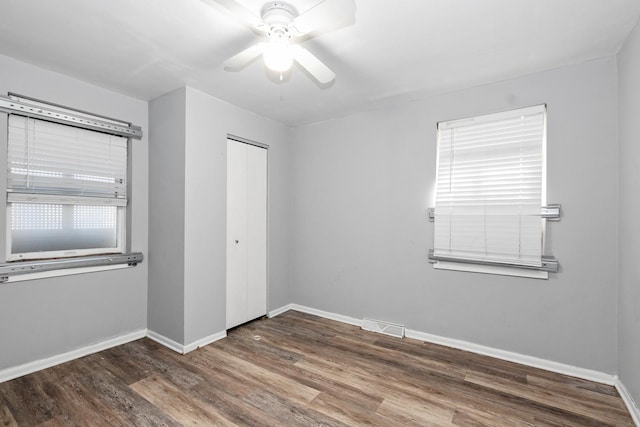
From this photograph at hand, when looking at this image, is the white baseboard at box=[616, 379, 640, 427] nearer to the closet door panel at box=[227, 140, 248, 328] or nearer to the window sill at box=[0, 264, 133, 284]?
the closet door panel at box=[227, 140, 248, 328]

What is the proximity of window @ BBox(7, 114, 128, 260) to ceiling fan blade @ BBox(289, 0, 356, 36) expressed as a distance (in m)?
2.37

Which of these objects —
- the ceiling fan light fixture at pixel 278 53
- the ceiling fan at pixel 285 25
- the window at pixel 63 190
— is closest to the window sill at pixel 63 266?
the window at pixel 63 190

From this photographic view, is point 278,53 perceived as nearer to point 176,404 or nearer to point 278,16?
point 278,16

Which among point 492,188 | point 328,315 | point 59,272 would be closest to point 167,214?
point 59,272

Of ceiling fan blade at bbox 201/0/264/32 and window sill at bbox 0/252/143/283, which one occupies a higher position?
ceiling fan blade at bbox 201/0/264/32

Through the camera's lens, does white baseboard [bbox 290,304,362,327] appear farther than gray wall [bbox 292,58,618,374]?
Yes

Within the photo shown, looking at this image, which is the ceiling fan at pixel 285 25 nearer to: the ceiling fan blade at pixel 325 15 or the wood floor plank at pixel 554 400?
the ceiling fan blade at pixel 325 15

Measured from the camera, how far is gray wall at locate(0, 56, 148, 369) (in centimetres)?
232

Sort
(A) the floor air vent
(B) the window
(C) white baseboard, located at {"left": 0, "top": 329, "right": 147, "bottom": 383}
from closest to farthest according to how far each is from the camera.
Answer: (C) white baseboard, located at {"left": 0, "top": 329, "right": 147, "bottom": 383}, (B) the window, (A) the floor air vent

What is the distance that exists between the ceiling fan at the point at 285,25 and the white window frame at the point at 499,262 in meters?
1.59

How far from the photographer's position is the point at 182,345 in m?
2.78

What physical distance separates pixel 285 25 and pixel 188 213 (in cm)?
188

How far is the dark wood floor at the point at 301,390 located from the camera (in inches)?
75.3

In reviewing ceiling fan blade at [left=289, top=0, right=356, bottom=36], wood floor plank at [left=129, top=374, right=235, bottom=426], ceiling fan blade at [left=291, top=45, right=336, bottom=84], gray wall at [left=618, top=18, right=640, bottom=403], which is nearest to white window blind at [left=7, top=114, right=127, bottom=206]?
wood floor plank at [left=129, top=374, right=235, bottom=426]
